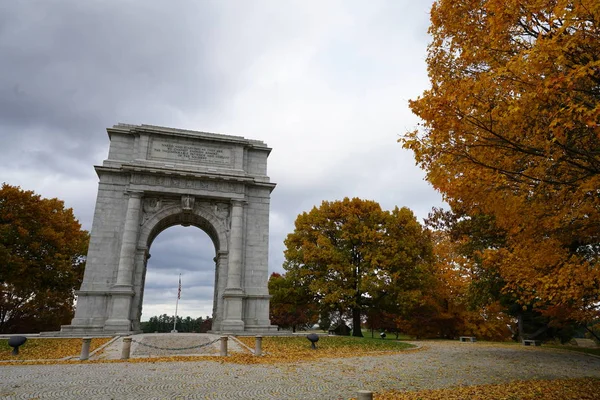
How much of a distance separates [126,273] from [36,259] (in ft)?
36.6

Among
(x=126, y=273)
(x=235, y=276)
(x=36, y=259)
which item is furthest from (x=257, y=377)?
(x=36, y=259)

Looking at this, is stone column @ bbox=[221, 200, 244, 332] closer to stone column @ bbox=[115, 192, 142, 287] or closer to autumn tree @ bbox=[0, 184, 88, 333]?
stone column @ bbox=[115, 192, 142, 287]

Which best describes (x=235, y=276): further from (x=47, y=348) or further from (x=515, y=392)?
(x=515, y=392)

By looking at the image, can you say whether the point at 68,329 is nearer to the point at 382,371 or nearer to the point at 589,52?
the point at 382,371

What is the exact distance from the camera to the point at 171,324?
70.4 metres

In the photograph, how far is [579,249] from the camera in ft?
52.2

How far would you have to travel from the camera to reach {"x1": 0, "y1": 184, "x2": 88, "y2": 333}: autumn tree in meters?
28.5

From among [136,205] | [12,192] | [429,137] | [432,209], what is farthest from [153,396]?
[12,192]

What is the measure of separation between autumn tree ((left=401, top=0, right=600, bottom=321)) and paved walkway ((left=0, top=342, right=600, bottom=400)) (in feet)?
14.0

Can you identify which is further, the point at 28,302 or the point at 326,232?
the point at 28,302

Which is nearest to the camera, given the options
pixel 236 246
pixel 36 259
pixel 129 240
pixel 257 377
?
pixel 257 377

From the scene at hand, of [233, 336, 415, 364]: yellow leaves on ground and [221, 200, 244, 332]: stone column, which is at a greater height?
[221, 200, 244, 332]: stone column

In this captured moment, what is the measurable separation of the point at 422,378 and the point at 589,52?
898 centimetres

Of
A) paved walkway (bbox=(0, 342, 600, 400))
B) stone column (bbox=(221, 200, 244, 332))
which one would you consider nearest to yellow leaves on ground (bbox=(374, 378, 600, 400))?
paved walkway (bbox=(0, 342, 600, 400))
